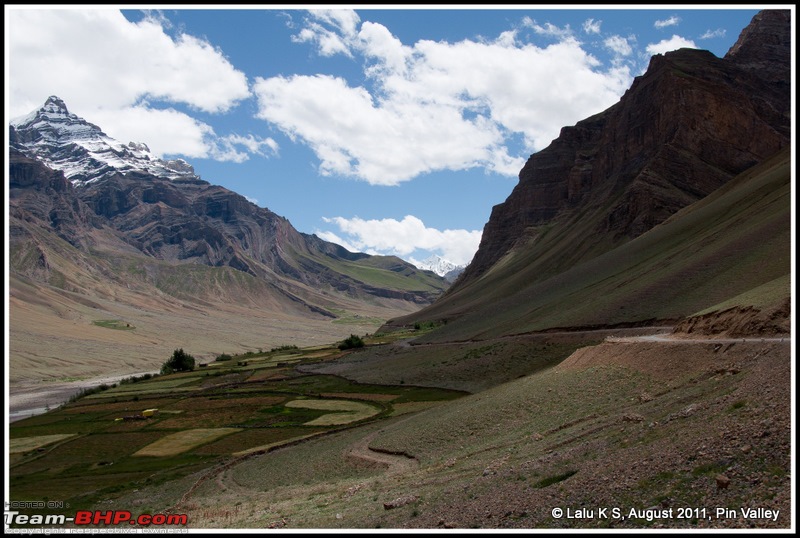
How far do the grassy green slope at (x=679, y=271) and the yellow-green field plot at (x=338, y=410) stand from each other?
2858 cm

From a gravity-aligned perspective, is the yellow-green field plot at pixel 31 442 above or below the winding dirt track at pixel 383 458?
below

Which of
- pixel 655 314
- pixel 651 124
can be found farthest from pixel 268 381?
pixel 651 124

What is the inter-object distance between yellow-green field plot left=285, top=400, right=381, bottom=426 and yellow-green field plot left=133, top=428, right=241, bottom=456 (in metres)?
9.03

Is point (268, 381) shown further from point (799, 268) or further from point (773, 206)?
point (799, 268)

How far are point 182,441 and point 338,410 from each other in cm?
1743

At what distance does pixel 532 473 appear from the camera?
882 inches

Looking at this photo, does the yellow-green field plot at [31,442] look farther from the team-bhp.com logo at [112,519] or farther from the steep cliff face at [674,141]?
the steep cliff face at [674,141]

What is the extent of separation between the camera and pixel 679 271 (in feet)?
242

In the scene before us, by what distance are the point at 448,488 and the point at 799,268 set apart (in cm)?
1494

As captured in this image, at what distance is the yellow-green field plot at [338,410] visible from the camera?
5881 cm

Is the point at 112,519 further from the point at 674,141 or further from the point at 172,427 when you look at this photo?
the point at 674,141

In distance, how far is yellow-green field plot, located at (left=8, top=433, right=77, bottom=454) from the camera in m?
55.9

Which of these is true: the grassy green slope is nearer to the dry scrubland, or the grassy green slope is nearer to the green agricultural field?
the dry scrubland

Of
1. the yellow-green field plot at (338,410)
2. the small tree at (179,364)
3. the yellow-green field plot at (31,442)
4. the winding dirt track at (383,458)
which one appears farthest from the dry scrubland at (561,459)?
the small tree at (179,364)
